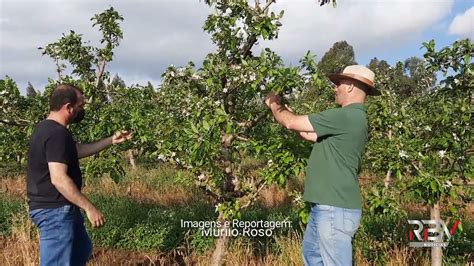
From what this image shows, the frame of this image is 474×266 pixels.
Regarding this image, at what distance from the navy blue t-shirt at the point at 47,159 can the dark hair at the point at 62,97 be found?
0.13 m

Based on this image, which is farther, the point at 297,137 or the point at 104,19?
the point at 104,19

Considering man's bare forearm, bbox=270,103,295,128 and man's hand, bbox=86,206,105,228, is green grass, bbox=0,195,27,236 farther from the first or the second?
man's bare forearm, bbox=270,103,295,128

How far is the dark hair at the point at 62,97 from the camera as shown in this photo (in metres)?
3.12

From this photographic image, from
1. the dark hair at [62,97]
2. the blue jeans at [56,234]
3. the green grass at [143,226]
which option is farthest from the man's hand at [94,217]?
the green grass at [143,226]

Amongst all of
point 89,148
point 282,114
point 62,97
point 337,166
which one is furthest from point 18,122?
point 337,166

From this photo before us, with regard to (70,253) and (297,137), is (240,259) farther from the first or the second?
(70,253)

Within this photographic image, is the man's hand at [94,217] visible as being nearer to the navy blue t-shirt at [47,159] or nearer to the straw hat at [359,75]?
the navy blue t-shirt at [47,159]

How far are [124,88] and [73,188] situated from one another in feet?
5.93

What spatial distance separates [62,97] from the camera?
313 cm

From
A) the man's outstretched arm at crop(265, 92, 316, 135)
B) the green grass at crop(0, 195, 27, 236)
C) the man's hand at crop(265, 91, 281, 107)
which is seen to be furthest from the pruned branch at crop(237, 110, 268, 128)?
the green grass at crop(0, 195, 27, 236)

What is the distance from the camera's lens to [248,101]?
4.27 m

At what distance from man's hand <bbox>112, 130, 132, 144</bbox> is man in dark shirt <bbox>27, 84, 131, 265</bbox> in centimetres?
59

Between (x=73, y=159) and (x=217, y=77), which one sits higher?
(x=217, y=77)

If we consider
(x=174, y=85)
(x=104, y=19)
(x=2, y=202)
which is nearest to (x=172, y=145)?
(x=174, y=85)
